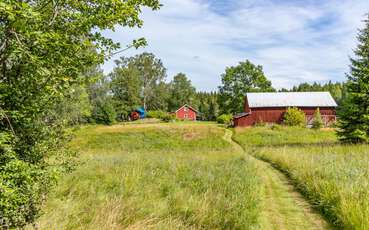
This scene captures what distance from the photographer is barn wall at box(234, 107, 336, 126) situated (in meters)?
43.5

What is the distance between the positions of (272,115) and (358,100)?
2376cm

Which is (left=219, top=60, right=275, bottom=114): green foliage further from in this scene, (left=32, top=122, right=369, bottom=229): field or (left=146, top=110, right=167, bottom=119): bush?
(left=32, top=122, right=369, bottom=229): field

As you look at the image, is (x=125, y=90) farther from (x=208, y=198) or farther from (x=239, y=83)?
(x=208, y=198)

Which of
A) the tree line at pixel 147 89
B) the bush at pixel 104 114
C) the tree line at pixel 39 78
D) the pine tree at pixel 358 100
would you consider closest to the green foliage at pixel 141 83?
the tree line at pixel 147 89

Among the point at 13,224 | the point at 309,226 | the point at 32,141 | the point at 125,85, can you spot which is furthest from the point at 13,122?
the point at 125,85

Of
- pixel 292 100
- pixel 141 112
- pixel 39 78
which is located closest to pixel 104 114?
pixel 141 112

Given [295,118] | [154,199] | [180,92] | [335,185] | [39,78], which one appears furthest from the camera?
[180,92]

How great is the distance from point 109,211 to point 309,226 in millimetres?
4091

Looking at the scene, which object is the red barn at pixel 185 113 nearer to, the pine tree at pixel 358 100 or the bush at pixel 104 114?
the bush at pixel 104 114

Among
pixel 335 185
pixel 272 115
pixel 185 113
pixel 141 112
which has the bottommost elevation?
pixel 335 185

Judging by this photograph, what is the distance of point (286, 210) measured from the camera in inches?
280

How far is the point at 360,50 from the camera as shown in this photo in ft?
68.3

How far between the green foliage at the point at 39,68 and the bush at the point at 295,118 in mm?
38806

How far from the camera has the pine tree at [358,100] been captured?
19953mm
